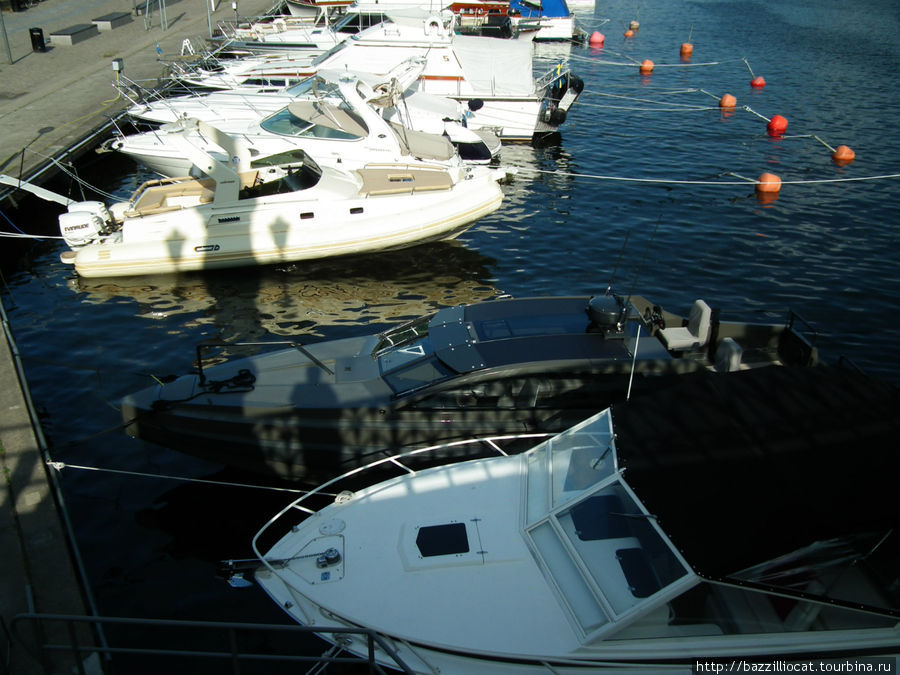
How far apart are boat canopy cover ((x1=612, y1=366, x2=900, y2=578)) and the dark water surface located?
4.54 metres

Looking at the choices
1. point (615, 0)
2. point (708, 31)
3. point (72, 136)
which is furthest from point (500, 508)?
point (615, 0)

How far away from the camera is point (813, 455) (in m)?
6.10

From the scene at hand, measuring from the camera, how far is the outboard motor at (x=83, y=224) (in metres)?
15.0

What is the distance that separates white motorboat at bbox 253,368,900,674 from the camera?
18.5 ft

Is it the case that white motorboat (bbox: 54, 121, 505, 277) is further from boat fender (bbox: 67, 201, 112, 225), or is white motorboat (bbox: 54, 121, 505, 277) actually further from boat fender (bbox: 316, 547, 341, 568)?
boat fender (bbox: 316, 547, 341, 568)

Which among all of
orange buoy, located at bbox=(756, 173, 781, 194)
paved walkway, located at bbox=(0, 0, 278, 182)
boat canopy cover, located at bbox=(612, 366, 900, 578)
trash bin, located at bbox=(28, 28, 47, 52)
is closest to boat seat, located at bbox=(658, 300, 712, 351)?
boat canopy cover, located at bbox=(612, 366, 900, 578)

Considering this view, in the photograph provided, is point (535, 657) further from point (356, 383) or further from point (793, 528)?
point (356, 383)

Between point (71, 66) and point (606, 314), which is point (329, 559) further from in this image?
point (71, 66)

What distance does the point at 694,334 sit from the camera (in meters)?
9.79

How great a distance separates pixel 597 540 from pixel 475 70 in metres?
21.9

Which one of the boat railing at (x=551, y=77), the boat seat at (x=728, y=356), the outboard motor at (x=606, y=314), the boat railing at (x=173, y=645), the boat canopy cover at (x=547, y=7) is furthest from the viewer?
the boat canopy cover at (x=547, y=7)

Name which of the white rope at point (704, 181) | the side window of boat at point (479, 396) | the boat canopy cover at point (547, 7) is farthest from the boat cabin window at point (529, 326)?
the boat canopy cover at point (547, 7)

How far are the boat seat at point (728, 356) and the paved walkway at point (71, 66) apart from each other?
645 inches

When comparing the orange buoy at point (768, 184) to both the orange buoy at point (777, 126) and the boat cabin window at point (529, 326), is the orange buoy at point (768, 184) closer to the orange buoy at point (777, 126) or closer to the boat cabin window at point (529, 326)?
the orange buoy at point (777, 126)
